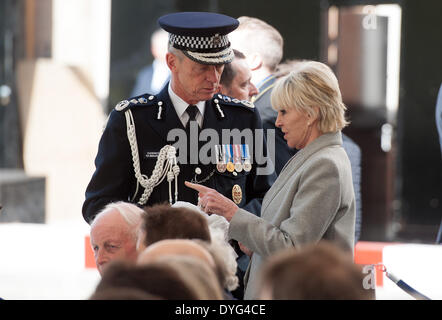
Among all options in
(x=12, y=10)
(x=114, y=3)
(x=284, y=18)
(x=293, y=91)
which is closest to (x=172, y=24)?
(x=293, y=91)

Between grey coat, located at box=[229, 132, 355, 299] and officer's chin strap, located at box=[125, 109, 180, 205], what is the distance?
0.41 m

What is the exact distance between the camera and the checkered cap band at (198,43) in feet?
9.46

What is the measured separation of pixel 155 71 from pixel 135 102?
4.34 m

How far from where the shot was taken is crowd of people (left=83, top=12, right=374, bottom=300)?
6.44 feet

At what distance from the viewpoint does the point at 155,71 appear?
7.30 meters

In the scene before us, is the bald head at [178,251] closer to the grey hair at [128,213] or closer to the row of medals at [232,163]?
the grey hair at [128,213]

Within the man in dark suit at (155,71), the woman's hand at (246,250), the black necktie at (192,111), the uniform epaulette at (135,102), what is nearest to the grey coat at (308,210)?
the woman's hand at (246,250)

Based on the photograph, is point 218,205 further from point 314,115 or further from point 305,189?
point 314,115

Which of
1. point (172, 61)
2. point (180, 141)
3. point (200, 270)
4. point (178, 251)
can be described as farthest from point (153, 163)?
point (200, 270)

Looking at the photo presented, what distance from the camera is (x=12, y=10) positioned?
27.3 ft

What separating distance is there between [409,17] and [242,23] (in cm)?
356

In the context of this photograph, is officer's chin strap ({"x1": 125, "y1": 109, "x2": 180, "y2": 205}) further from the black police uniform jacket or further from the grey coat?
the grey coat

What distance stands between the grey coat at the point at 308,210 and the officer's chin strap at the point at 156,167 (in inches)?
16.3
